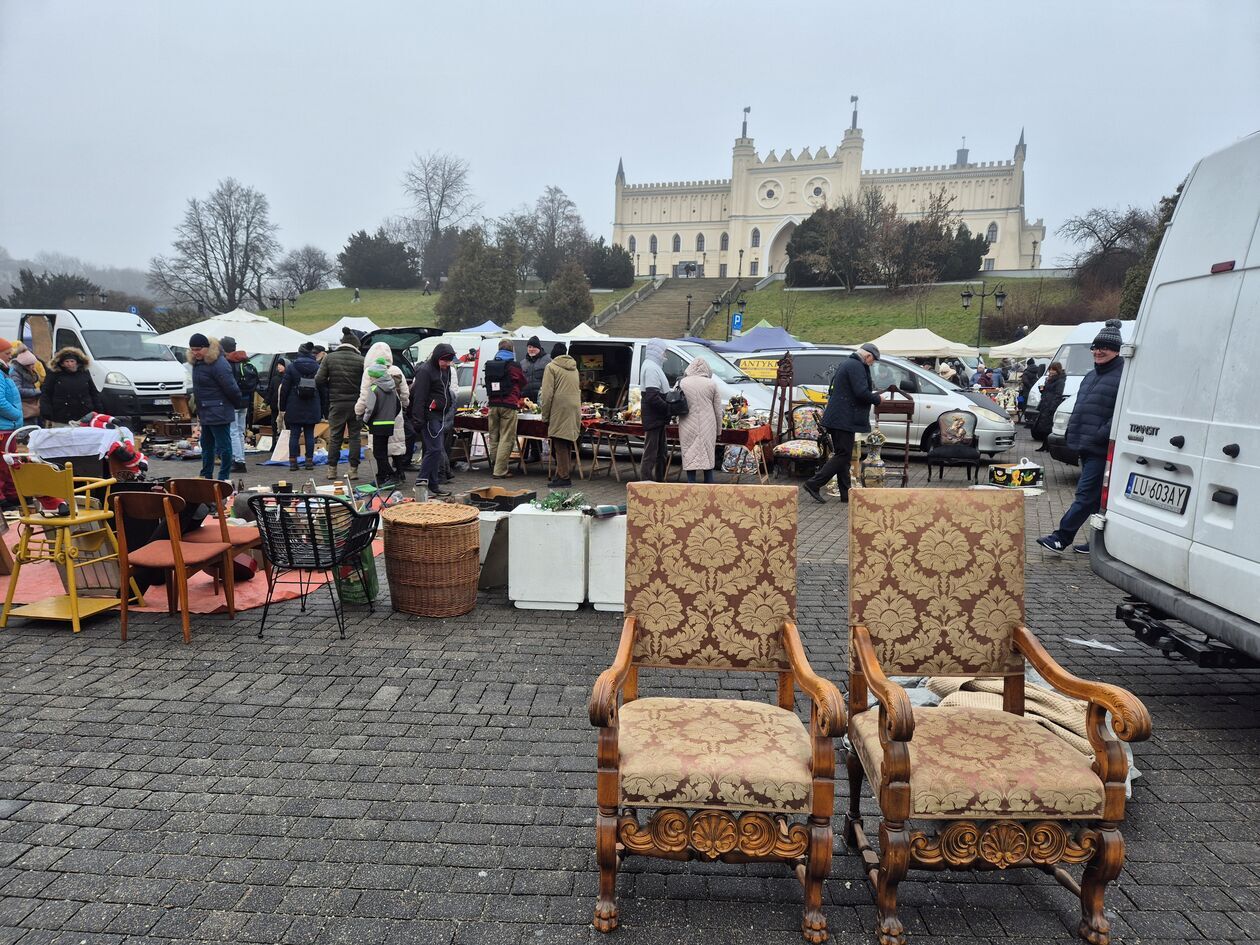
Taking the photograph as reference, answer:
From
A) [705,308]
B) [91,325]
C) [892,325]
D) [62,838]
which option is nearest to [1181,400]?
[62,838]

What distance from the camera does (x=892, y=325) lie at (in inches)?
1718

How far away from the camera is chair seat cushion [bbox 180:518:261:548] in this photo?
504cm

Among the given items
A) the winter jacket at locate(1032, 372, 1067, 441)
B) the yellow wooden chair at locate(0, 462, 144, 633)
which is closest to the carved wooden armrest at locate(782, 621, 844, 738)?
the yellow wooden chair at locate(0, 462, 144, 633)

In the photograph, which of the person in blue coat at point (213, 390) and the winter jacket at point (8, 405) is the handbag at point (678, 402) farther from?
the winter jacket at point (8, 405)

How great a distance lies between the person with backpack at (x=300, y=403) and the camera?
10906 mm

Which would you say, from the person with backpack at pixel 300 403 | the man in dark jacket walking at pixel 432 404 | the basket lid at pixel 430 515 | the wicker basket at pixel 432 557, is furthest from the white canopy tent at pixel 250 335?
Answer: the wicker basket at pixel 432 557

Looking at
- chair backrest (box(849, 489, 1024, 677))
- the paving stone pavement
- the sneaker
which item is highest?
chair backrest (box(849, 489, 1024, 677))

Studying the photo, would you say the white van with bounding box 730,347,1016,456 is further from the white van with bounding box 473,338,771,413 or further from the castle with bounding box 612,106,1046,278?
the castle with bounding box 612,106,1046,278

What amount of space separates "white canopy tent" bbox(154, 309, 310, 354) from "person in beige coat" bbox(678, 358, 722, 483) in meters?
9.26

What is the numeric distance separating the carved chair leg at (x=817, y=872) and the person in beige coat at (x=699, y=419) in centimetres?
692

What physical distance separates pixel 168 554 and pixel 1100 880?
508 cm

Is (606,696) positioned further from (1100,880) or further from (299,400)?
(299,400)

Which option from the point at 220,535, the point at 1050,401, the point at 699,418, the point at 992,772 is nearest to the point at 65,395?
the point at 220,535

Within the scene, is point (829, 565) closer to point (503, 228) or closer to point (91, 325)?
point (91, 325)
